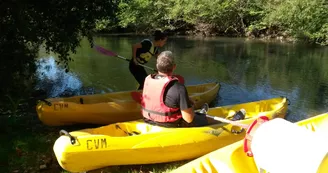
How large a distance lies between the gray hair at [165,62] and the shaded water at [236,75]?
4468 millimetres

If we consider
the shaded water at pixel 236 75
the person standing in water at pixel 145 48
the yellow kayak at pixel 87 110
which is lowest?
the shaded water at pixel 236 75

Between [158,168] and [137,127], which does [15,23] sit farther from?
[158,168]

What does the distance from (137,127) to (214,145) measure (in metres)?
1.16

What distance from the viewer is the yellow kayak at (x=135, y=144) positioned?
14.1 feet

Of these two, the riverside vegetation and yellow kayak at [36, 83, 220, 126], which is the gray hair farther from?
the riverside vegetation

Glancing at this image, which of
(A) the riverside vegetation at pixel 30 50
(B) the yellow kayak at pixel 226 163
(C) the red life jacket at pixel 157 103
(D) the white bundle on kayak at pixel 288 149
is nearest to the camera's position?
(D) the white bundle on kayak at pixel 288 149

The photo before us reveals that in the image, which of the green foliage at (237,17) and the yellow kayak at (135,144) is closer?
the yellow kayak at (135,144)

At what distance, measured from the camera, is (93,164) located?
441 cm

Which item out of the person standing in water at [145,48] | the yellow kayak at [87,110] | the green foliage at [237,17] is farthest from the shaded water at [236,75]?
the green foliage at [237,17]

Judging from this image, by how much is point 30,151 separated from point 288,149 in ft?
12.9

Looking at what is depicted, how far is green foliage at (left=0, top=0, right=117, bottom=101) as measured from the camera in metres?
5.55

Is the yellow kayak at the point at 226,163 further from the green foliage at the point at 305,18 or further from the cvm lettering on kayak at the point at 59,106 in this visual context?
the green foliage at the point at 305,18

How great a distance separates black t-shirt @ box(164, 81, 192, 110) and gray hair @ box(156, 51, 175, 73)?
195 mm

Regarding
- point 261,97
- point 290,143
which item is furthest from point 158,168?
point 261,97
